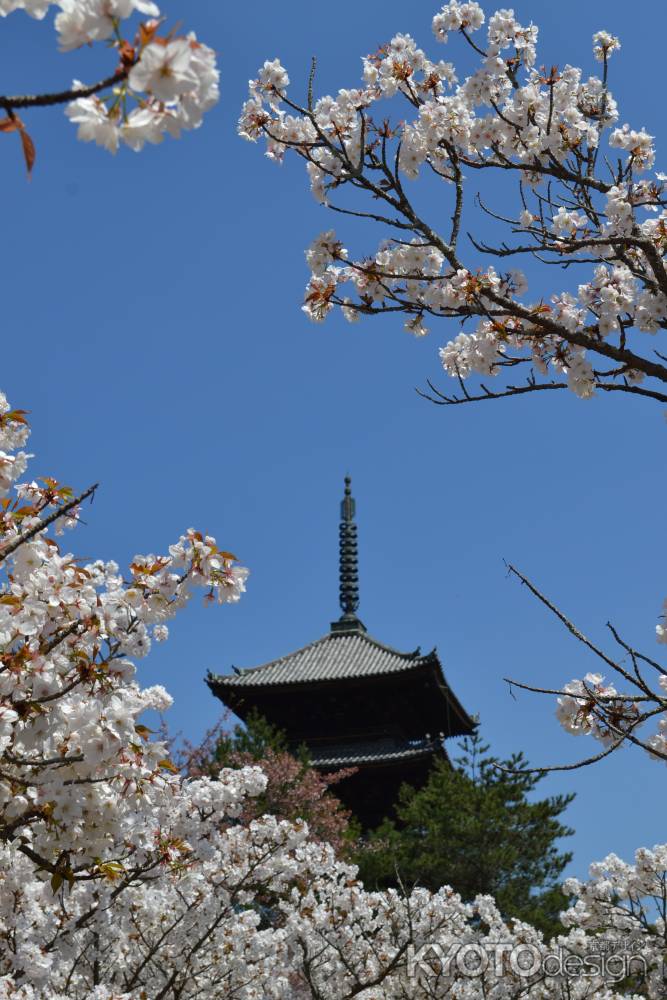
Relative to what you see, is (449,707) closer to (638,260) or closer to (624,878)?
(624,878)

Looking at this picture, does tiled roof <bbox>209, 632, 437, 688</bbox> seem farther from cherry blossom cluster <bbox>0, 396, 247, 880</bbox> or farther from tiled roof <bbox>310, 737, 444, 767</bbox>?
cherry blossom cluster <bbox>0, 396, 247, 880</bbox>

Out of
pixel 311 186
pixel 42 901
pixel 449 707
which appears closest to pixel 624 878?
pixel 42 901

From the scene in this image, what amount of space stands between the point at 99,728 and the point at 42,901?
12.1ft

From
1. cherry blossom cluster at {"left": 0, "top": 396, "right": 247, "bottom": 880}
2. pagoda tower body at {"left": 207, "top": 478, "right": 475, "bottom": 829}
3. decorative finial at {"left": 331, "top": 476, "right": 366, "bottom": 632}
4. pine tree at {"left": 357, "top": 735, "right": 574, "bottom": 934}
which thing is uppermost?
decorative finial at {"left": 331, "top": 476, "right": 366, "bottom": 632}

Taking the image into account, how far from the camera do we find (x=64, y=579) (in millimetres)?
4312

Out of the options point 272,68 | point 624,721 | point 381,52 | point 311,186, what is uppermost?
point 381,52

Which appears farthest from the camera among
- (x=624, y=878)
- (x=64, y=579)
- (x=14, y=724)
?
(x=624, y=878)

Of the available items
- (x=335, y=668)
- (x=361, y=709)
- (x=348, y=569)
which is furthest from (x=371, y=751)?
(x=348, y=569)

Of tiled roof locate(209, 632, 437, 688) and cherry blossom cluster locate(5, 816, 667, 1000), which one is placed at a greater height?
tiled roof locate(209, 632, 437, 688)

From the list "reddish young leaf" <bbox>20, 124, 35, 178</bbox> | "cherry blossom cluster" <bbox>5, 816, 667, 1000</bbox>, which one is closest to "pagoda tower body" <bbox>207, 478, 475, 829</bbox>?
"cherry blossom cluster" <bbox>5, 816, 667, 1000</bbox>

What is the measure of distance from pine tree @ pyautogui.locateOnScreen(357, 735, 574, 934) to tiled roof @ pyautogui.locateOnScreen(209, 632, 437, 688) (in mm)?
5942

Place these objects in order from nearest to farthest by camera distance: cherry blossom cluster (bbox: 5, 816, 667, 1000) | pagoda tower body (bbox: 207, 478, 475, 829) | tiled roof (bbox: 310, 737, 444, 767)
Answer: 1. cherry blossom cluster (bbox: 5, 816, 667, 1000)
2. tiled roof (bbox: 310, 737, 444, 767)
3. pagoda tower body (bbox: 207, 478, 475, 829)

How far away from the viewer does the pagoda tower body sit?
92.5 ft

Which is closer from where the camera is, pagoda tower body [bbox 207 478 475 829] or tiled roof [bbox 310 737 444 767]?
tiled roof [bbox 310 737 444 767]
